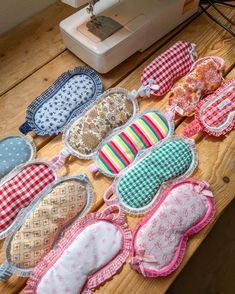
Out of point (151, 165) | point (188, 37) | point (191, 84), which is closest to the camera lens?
point (151, 165)

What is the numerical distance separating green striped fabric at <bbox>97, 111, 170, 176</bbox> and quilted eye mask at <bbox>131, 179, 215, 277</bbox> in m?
0.11

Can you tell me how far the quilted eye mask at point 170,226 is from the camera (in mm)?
646

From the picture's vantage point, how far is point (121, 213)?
0.69 meters

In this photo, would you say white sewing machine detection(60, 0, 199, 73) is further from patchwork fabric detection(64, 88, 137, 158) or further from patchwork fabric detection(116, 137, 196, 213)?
patchwork fabric detection(116, 137, 196, 213)

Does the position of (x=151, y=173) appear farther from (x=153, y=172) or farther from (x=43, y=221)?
(x=43, y=221)

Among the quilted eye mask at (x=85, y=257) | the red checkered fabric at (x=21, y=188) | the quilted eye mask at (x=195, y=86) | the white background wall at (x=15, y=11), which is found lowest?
the quilted eye mask at (x=85, y=257)

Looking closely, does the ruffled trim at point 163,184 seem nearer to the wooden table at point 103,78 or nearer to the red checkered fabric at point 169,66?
the wooden table at point 103,78

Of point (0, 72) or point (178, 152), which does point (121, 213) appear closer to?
point (178, 152)

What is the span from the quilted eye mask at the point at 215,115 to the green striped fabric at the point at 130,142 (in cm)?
7

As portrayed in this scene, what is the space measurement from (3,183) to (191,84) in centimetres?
49

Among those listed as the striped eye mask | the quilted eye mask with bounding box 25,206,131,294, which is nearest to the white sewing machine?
the striped eye mask

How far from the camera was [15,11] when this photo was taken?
996mm

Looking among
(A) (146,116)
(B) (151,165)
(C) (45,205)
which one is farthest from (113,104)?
(C) (45,205)

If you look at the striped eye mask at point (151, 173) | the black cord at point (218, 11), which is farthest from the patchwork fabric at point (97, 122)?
the black cord at point (218, 11)
